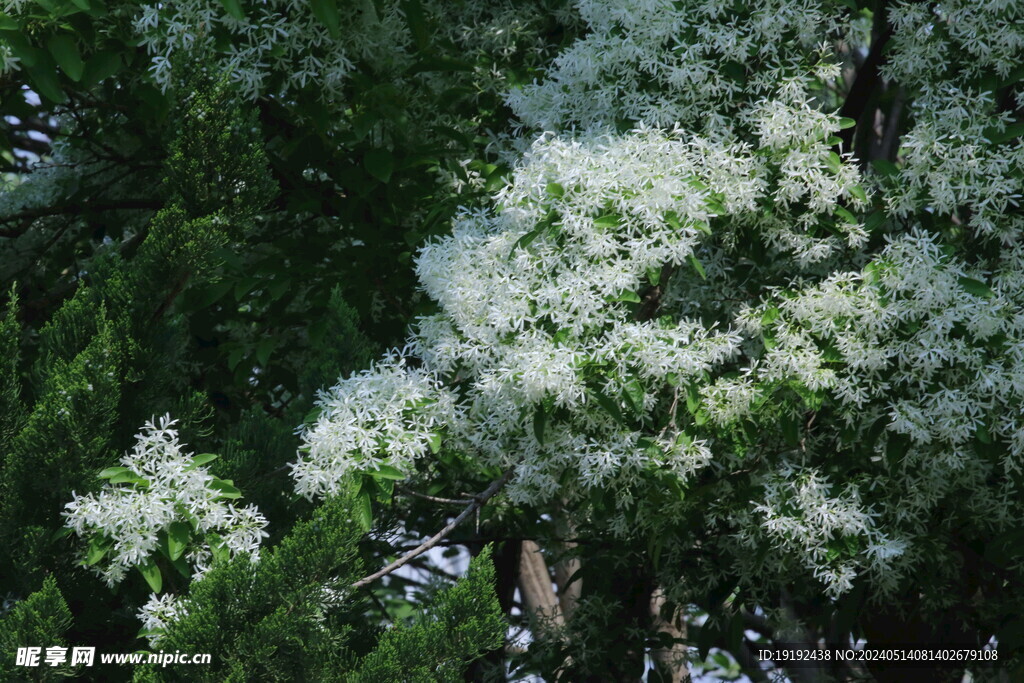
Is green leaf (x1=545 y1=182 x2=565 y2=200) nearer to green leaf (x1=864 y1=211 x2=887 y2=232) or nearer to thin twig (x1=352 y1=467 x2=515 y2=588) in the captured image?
thin twig (x1=352 y1=467 x2=515 y2=588)

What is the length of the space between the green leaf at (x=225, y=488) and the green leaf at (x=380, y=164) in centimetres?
135

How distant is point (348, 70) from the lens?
435cm

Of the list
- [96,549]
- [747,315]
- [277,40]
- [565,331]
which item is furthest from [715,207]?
[96,549]

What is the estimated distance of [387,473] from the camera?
3.21 m

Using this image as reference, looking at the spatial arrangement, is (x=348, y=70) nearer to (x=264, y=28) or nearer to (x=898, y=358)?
(x=264, y=28)

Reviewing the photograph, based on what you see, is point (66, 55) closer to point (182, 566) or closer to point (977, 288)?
point (182, 566)

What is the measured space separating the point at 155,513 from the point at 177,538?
10 cm

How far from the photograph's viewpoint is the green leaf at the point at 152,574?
121 inches

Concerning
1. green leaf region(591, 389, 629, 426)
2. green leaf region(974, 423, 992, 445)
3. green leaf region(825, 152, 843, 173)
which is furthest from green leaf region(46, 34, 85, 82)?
green leaf region(974, 423, 992, 445)

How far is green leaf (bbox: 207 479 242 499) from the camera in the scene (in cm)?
316

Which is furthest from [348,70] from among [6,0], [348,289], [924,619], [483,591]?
[924,619]

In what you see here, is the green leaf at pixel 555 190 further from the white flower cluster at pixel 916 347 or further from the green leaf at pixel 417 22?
the green leaf at pixel 417 22

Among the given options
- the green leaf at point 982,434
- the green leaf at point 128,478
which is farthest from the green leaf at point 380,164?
the green leaf at point 982,434

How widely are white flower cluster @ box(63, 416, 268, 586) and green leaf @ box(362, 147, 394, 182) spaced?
4.25 ft
